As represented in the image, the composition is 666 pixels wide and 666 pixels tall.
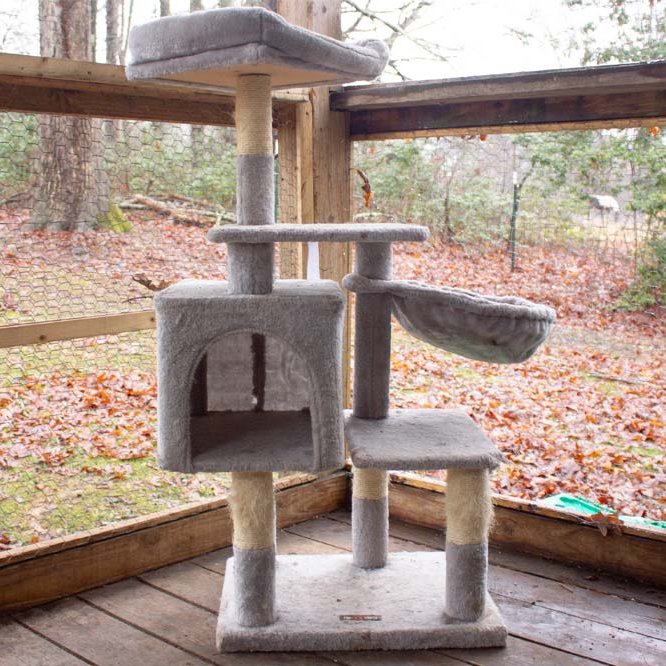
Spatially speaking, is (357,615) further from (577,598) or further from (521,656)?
(577,598)

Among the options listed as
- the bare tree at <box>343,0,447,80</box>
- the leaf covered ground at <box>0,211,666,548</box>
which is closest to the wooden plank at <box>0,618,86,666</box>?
the leaf covered ground at <box>0,211,666,548</box>

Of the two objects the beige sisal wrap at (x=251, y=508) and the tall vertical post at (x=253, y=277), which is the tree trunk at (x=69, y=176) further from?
the beige sisal wrap at (x=251, y=508)

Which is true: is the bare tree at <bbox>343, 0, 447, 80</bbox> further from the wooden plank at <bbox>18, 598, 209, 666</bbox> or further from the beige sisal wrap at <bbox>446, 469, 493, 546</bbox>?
the wooden plank at <bbox>18, 598, 209, 666</bbox>

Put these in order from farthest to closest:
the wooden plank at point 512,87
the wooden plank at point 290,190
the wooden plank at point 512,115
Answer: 1. the wooden plank at point 290,190
2. the wooden plank at point 512,115
3. the wooden plank at point 512,87

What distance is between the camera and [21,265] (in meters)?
2.14

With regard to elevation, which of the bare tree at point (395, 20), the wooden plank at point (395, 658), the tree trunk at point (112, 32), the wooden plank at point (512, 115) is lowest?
Result: the wooden plank at point (395, 658)

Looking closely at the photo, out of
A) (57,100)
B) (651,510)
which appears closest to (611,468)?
(651,510)

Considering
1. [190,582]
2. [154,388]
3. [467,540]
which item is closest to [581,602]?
[467,540]

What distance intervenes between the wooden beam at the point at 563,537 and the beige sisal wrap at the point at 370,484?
0.47 metres

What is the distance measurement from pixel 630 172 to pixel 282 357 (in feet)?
8.81

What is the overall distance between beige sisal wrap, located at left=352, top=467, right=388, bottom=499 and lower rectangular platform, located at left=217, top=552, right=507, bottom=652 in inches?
8.3

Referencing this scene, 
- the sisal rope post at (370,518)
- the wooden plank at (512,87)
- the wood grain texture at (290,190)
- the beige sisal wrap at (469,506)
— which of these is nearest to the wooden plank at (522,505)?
the sisal rope post at (370,518)

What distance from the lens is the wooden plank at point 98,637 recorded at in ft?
5.79

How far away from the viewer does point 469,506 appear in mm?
1821
